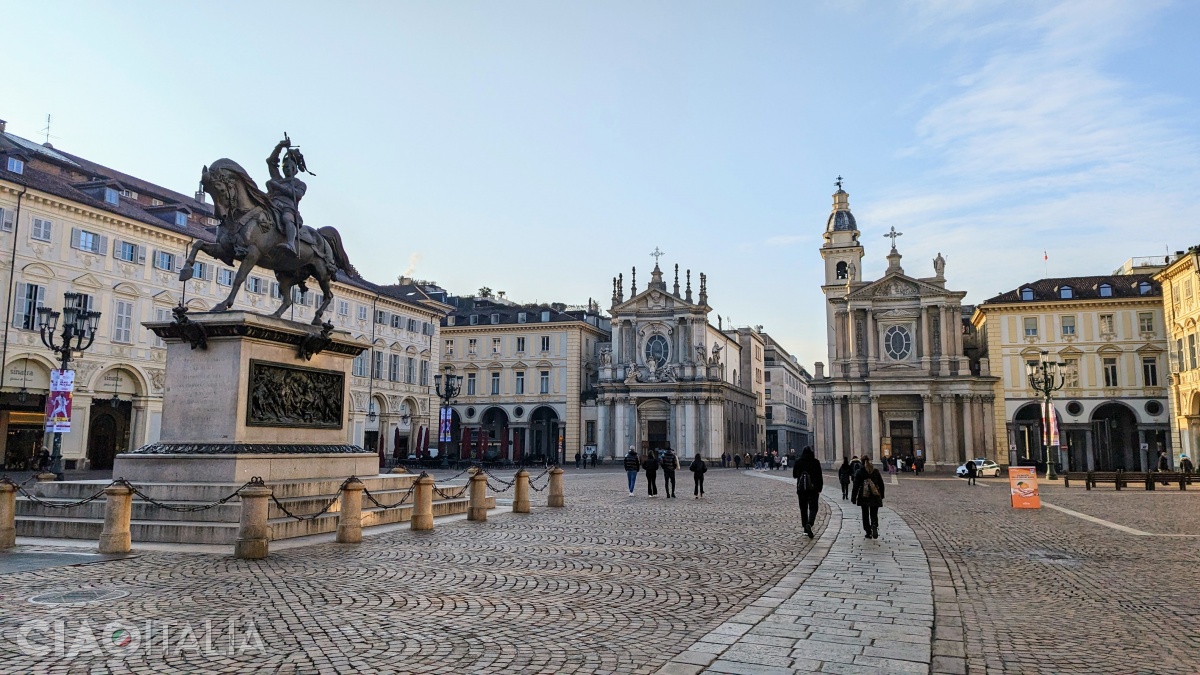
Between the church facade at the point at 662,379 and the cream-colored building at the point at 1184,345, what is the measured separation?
33594 mm

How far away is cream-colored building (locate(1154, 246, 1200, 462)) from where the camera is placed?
4684 centimetres

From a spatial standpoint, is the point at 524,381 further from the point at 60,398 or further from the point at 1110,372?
the point at 60,398

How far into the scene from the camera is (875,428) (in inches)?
2518

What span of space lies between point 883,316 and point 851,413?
8.36 meters

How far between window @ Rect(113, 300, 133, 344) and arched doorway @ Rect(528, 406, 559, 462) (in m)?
39.5

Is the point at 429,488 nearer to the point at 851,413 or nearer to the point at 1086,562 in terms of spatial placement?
the point at 1086,562

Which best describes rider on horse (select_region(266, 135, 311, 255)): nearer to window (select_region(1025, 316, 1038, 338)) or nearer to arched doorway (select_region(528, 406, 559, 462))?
window (select_region(1025, 316, 1038, 338))

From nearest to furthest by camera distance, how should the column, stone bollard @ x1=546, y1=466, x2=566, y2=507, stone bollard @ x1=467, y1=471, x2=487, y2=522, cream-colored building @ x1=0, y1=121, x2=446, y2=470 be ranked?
stone bollard @ x1=467, y1=471, x2=487, y2=522
stone bollard @ x1=546, y1=466, x2=566, y2=507
cream-colored building @ x1=0, y1=121, x2=446, y2=470
the column

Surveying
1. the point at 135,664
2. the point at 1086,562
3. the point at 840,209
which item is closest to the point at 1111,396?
the point at 840,209

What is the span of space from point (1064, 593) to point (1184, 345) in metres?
49.3

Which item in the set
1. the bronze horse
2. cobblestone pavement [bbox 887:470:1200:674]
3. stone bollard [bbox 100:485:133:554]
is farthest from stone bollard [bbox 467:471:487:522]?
cobblestone pavement [bbox 887:470:1200:674]

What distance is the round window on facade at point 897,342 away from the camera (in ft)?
216

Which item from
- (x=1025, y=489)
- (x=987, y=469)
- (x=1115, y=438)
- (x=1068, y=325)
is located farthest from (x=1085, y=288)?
(x=1025, y=489)

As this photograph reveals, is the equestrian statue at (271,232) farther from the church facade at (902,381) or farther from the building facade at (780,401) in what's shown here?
the building facade at (780,401)
